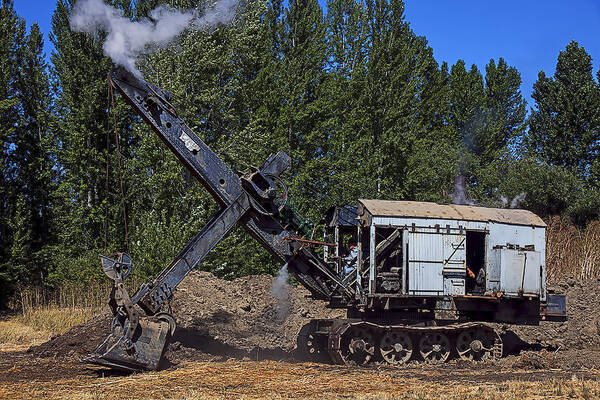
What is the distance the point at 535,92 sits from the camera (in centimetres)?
4606

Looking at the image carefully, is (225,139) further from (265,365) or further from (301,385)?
(301,385)

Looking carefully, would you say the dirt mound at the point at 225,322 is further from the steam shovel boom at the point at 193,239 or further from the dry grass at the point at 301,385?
the dry grass at the point at 301,385

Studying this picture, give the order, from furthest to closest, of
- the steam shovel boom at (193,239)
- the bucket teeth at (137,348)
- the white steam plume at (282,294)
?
1. the white steam plume at (282,294)
2. the steam shovel boom at (193,239)
3. the bucket teeth at (137,348)

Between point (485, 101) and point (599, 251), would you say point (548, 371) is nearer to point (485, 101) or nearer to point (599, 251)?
point (599, 251)

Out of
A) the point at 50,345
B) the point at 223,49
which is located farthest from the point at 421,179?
the point at 50,345

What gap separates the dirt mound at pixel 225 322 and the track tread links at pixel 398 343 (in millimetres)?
1400

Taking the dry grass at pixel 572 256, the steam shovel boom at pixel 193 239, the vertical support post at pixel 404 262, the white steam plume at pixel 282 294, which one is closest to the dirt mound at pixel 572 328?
the dry grass at pixel 572 256

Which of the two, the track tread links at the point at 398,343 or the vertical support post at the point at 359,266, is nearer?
the track tread links at the point at 398,343

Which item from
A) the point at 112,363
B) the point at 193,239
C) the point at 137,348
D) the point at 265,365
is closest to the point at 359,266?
the point at 265,365

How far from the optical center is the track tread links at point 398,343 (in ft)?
49.3

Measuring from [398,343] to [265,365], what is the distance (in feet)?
10.5

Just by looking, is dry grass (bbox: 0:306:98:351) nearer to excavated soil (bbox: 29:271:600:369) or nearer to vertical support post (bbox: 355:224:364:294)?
excavated soil (bbox: 29:271:600:369)

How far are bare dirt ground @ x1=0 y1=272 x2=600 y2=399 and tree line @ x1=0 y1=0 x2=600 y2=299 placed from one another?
15.5 feet

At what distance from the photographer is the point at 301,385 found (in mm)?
11977
